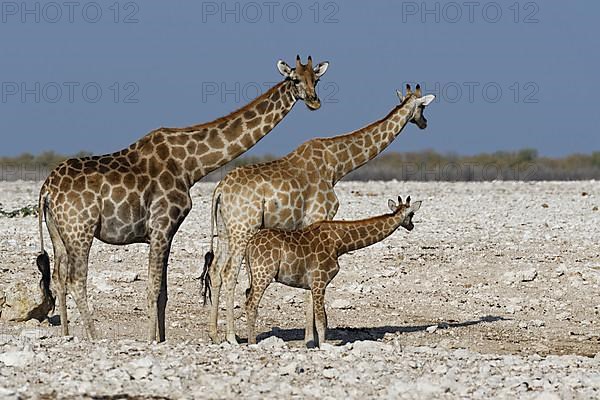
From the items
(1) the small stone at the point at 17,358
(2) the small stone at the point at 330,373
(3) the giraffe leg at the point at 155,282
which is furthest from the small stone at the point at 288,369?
(3) the giraffe leg at the point at 155,282

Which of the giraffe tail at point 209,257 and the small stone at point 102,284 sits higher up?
the giraffe tail at point 209,257

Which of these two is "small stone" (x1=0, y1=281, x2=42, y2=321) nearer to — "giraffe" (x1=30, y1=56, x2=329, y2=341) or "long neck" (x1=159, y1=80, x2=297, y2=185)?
"giraffe" (x1=30, y1=56, x2=329, y2=341)

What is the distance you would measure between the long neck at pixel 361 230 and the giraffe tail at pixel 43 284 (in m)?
2.83

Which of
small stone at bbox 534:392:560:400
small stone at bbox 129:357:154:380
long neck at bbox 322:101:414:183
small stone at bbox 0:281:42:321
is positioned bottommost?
small stone at bbox 534:392:560:400

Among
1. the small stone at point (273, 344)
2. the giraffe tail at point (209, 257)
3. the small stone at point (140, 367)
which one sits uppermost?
the giraffe tail at point (209, 257)

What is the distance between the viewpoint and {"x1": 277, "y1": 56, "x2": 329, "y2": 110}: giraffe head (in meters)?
12.6

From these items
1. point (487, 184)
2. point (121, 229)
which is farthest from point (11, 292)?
point (487, 184)

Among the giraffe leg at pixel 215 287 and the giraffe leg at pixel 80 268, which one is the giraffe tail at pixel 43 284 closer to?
the giraffe leg at pixel 80 268

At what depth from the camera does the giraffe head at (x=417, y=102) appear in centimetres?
1430

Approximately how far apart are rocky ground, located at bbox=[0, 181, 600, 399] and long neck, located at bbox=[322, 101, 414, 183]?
→ 181cm

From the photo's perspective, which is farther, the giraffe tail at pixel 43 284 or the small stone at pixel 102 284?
the small stone at pixel 102 284

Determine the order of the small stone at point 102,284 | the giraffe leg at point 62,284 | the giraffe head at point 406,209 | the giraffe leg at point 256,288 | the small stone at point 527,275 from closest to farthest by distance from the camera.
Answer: the giraffe leg at point 62,284 → the giraffe leg at point 256,288 → the giraffe head at point 406,209 → the small stone at point 102,284 → the small stone at point 527,275

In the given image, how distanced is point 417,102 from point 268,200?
2.50 metres

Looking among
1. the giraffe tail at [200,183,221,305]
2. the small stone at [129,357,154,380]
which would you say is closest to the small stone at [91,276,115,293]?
the giraffe tail at [200,183,221,305]
